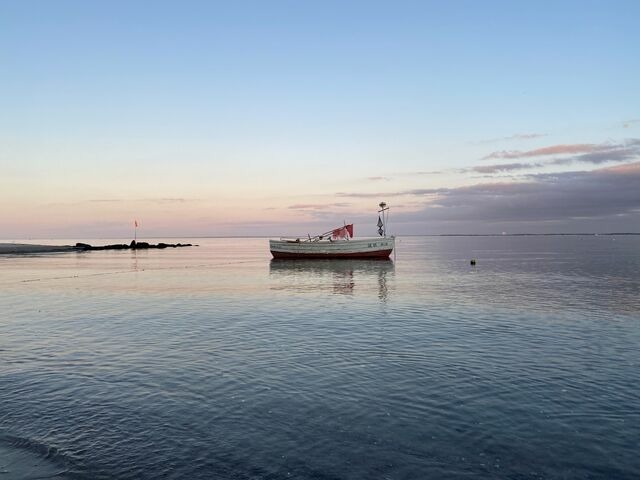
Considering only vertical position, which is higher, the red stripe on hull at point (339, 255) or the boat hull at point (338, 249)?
the boat hull at point (338, 249)

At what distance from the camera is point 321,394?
44.3ft

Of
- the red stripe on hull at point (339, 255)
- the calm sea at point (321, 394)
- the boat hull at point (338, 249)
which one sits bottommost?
the calm sea at point (321, 394)

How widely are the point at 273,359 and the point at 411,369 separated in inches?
195

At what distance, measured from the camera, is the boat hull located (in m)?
88.1

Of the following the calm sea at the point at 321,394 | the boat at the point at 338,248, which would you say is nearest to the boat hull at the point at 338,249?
the boat at the point at 338,248

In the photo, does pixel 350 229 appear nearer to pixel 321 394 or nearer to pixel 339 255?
pixel 339 255

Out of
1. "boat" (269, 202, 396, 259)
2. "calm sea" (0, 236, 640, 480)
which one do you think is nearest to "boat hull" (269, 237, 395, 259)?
"boat" (269, 202, 396, 259)

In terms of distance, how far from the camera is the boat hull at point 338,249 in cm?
8806

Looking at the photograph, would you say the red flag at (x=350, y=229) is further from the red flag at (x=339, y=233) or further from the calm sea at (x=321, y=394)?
the calm sea at (x=321, y=394)

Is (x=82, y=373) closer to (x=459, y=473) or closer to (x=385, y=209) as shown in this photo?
(x=459, y=473)

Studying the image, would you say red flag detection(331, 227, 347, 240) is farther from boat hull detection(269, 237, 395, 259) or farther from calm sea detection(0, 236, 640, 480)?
calm sea detection(0, 236, 640, 480)

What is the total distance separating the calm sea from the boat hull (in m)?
58.6

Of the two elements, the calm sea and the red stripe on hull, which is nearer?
the calm sea

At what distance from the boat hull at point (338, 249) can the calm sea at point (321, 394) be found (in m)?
58.6
